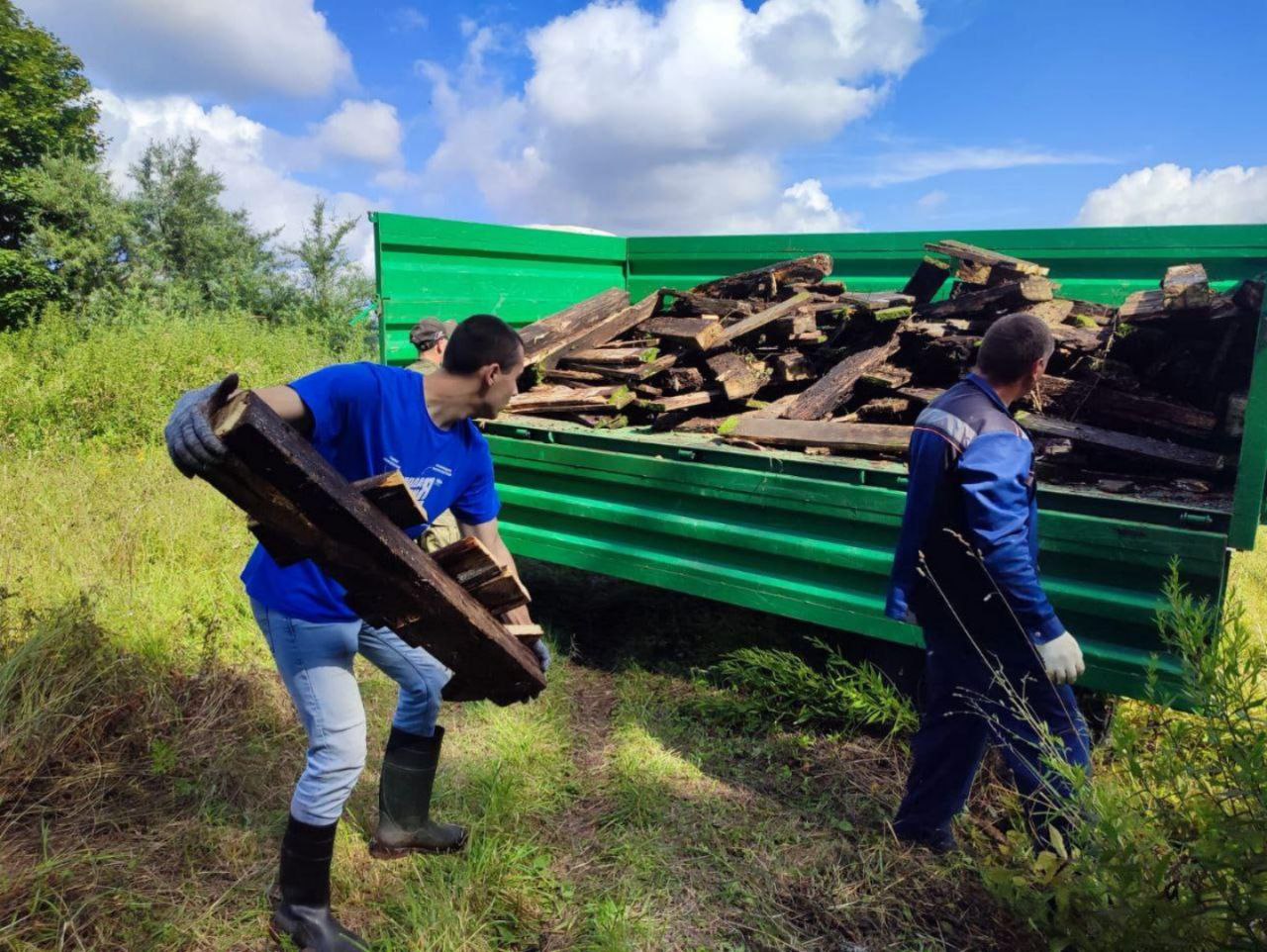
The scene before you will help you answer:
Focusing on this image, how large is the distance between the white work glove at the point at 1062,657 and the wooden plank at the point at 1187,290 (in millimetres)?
2003

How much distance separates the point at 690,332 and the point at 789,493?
5.36 ft

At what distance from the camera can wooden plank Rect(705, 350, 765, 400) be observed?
4.36m

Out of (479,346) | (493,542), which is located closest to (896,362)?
(493,542)

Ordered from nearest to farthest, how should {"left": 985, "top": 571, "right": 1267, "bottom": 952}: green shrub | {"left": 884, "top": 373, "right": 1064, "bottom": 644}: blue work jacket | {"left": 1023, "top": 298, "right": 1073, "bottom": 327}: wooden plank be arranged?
{"left": 985, "top": 571, "right": 1267, "bottom": 952}: green shrub, {"left": 884, "top": 373, "right": 1064, "bottom": 644}: blue work jacket, {"left": 1023, "top": 298, "right": 1073, "bottom": 327}: wooden plank

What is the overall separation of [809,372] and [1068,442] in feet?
4.89

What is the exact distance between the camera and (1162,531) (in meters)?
2.58

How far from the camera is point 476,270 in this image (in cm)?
514

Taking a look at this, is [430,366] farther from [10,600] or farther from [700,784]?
[700,784]

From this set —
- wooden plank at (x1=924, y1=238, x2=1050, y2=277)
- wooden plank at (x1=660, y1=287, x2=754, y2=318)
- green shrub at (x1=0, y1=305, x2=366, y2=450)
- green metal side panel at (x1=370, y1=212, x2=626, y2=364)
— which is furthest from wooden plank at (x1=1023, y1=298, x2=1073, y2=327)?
green shrub at (x1=0, y1=305, x2=366, y2=450)

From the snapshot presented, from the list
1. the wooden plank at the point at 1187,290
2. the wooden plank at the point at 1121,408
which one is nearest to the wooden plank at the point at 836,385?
the wooden plank at the point at 1121,408

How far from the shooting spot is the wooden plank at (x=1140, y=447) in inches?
124

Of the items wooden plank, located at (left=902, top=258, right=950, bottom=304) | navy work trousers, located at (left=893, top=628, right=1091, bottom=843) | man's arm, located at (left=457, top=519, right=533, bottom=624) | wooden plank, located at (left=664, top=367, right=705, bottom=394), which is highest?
wooden plank, located at (left=902, top=258, right=950, bottom=304)

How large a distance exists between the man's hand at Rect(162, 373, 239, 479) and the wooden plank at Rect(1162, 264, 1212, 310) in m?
3.78

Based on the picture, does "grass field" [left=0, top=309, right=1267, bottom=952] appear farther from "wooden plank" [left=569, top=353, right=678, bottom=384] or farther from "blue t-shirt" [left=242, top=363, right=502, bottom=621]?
"wooden plank" [left=569, top=353, right=678, bottom=384]
